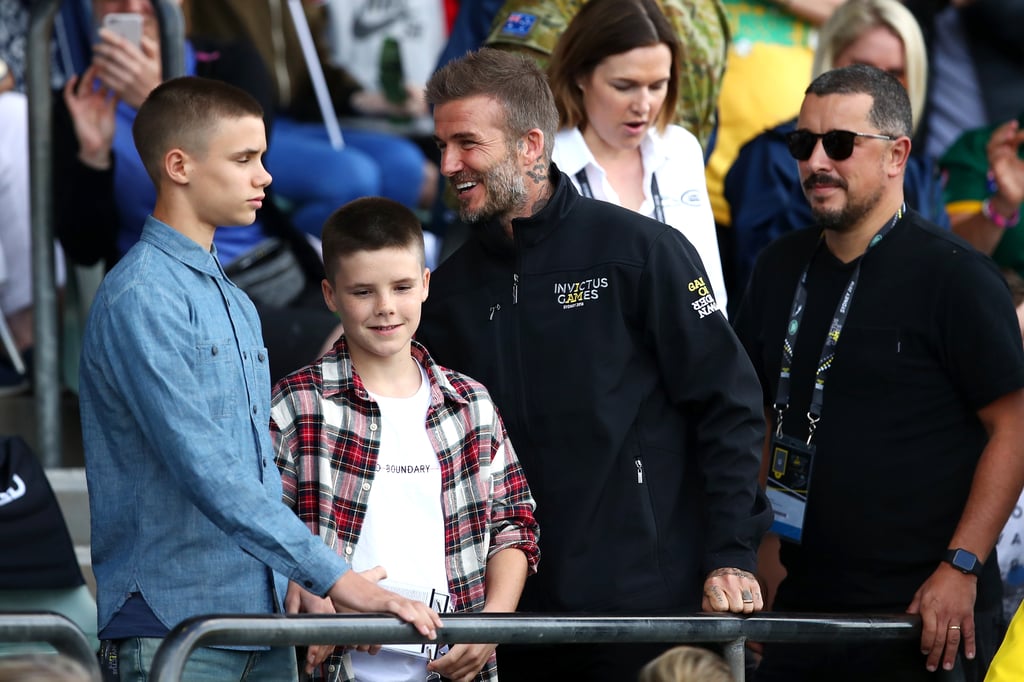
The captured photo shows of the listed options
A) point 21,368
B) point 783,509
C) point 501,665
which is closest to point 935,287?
point 783,509

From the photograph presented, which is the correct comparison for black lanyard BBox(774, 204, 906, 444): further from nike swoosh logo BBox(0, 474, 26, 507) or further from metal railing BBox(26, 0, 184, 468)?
metal railing BBox(26, 0, 184, 468)

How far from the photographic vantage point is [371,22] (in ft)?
25.4

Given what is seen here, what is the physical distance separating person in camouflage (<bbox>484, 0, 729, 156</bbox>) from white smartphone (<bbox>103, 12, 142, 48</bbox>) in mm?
1160

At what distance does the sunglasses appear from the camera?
4180 mm

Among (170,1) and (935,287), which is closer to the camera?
(935,287)

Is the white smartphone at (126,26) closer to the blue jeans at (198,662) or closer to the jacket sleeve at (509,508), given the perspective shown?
the jacket sleeve at (509,508)

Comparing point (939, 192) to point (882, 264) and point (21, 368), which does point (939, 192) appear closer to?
point (882, 264)

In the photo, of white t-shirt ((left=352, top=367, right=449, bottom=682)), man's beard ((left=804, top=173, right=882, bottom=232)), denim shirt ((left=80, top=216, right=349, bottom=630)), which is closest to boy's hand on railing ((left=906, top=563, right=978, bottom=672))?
man's beard ((left=804, top=173, right=882, bottom=232))

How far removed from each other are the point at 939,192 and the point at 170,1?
8.87ft

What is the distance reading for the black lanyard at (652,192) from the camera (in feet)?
14.4

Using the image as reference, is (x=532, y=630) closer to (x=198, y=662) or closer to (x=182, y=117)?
(x=198, y=662)

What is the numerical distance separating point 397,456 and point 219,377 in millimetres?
449

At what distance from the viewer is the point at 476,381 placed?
11.8ft

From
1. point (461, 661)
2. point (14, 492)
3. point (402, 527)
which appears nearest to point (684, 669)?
point (461, 661)
